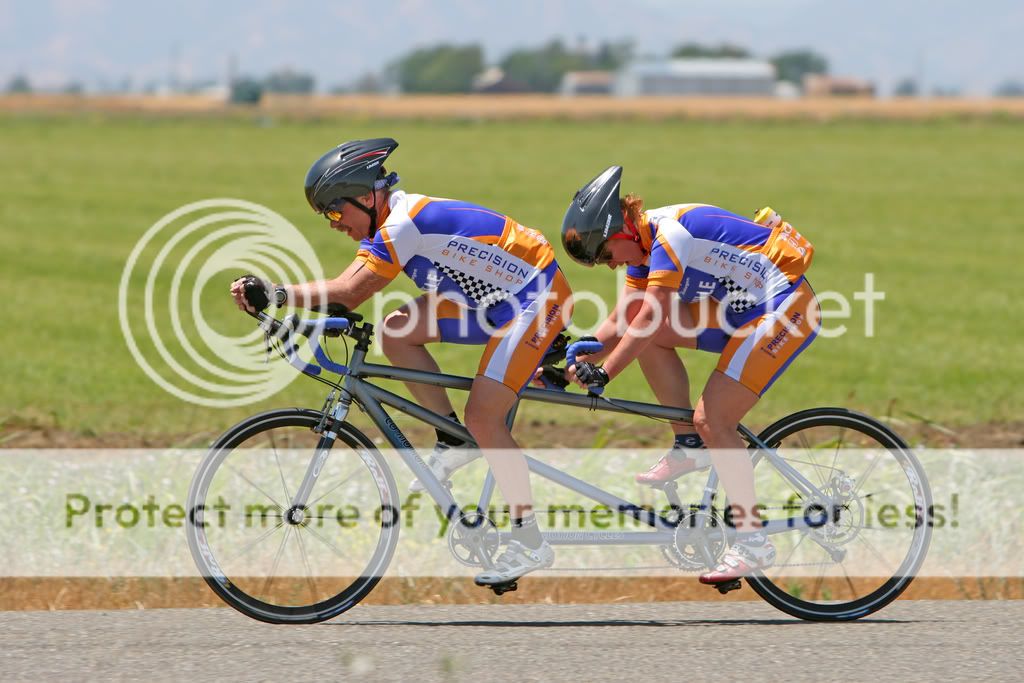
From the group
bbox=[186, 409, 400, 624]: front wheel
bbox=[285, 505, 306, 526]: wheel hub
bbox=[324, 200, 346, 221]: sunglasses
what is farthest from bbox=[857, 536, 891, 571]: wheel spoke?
bbox=[324, 200, 346, 221]: sunglasses

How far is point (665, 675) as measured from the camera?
219 inches

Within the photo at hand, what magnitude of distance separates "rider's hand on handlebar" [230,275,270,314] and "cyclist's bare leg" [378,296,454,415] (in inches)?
27.1

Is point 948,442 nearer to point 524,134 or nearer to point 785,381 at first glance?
point 785,381

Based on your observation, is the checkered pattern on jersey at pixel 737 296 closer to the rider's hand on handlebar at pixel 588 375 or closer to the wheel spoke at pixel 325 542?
the rider's hand on handlebar at pixel 588 375

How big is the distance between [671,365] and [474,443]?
3.39 ft

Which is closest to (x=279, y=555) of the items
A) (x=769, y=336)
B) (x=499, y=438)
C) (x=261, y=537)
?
(x=261, y=537)

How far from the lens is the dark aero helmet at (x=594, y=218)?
21.0 ft

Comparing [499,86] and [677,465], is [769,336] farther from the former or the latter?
[499,86]

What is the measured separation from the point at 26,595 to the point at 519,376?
3.16 metres

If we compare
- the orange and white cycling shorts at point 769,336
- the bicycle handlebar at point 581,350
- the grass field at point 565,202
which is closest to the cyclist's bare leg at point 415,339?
the bicycle handlebar at point 581,350

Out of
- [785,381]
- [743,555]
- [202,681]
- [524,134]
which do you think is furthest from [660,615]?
[524,134]

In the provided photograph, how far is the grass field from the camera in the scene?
45.3 ft

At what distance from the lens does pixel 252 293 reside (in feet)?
19.9

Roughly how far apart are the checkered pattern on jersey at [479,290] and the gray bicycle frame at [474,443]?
37 cm
